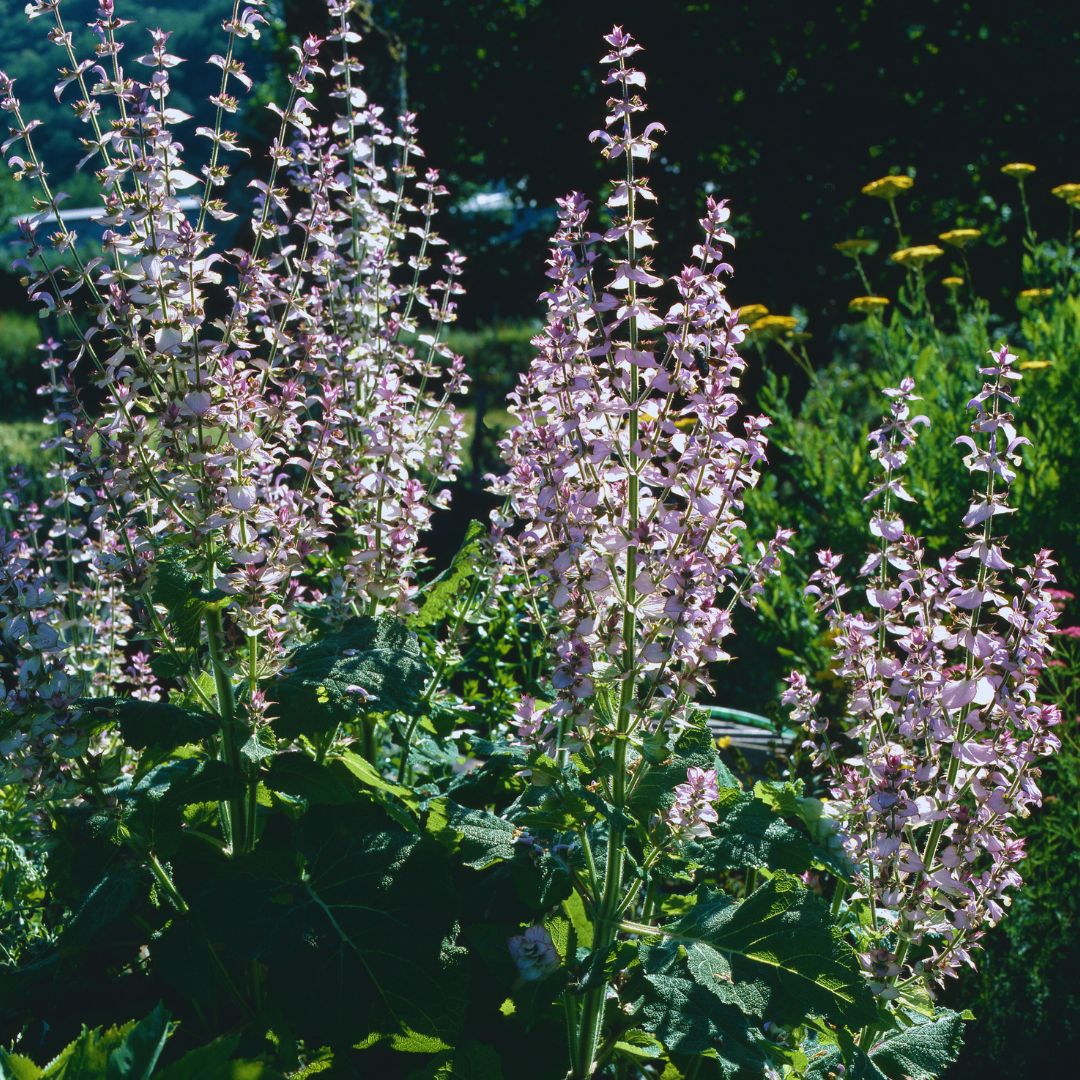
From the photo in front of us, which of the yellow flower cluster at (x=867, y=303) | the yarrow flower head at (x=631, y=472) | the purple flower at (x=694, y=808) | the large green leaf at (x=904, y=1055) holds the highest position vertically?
the yellow flower cluster at (x=867, y=303)

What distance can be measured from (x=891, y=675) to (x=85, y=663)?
2237mm

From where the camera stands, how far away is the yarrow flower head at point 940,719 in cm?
195

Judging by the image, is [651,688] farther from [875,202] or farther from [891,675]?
[875,202]

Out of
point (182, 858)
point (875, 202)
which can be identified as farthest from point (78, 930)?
point (875, 202)

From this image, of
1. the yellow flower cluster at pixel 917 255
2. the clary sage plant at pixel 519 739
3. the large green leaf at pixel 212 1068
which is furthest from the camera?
the yellow flower cluster at pixel 917 255

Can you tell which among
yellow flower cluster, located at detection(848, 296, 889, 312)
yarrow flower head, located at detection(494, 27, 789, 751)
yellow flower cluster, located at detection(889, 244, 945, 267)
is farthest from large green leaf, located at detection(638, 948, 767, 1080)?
yellow flower cluster, located at detection(889, 244, 945, 267)

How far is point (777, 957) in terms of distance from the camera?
1.99m

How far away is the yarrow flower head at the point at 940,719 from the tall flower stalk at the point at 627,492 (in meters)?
0.27

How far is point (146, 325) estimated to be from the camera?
229cm

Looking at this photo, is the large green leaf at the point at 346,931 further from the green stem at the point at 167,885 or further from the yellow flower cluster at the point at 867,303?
the yellow flower cluster at the point at 867,303

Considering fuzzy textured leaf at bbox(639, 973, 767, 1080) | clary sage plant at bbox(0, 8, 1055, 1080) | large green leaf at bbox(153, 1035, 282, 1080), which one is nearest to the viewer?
large green leaf at bbox(153, 1035, 282, 1080)

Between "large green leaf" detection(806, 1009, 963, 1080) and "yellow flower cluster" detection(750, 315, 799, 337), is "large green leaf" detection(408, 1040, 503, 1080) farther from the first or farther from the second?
"yellow flower cluster" detection(750, 315, 799, 337)

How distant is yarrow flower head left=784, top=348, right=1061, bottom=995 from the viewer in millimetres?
1952

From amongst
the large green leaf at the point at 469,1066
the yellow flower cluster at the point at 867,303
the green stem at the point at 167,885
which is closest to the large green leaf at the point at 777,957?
the large green leaf at the point at 469,1066
